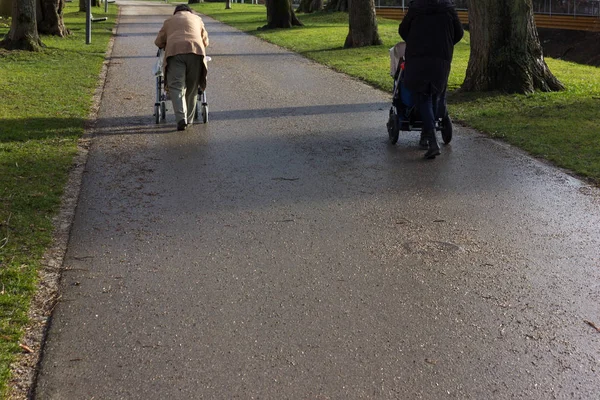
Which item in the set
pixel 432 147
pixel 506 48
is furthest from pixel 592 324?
pixel 506 48

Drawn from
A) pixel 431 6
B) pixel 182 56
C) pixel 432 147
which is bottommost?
pixel 432 147

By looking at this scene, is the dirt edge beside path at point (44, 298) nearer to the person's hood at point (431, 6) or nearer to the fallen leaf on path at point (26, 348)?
the fallen leaf on path at point (26, 348)

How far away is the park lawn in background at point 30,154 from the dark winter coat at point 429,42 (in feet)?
12.6

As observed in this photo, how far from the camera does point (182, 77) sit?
11773mm

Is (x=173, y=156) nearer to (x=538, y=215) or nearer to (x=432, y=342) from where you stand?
(x=538, y=215)

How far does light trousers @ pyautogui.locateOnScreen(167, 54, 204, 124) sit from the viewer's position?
Answer: 11.7 metres

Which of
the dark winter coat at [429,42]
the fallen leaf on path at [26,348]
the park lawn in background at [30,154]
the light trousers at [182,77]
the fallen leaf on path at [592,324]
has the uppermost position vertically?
the dark winter coat at [429,42]

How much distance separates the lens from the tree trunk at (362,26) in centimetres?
2589

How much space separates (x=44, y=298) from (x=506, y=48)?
34.9ft

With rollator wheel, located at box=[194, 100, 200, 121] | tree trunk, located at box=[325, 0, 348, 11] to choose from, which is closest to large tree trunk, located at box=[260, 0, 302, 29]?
tree trunk, located at box=[325, 0, 348, 11]

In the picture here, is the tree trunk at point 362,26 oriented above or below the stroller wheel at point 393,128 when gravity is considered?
above

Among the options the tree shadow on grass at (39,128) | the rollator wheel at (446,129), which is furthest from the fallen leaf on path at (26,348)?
the rollator wheel at (446,129)

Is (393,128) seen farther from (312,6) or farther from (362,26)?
(312,6)

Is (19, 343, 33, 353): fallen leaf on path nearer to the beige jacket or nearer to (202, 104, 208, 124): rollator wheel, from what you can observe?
the beige jacket
